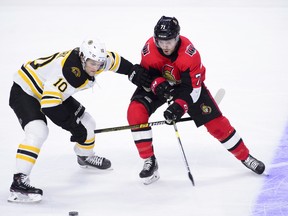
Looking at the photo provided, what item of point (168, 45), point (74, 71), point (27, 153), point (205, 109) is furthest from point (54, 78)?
point (205, 109)

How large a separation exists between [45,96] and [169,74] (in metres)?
0.88

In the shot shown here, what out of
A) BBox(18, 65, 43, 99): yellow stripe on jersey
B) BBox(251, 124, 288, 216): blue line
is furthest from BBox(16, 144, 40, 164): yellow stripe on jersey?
BBox(251, 124, 288, 216): blue line

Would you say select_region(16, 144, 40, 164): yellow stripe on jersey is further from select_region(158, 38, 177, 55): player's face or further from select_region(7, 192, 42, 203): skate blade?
select_region(158, 38, 177, 55): player's face

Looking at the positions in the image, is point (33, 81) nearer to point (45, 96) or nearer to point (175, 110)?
point (45, 96)

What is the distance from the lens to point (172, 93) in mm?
4184

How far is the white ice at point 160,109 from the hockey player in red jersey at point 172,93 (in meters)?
0.18

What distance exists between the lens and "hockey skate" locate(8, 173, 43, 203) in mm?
3794

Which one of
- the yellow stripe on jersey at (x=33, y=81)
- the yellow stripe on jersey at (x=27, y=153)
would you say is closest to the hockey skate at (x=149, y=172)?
the yellow stripe on jersey at (x=27, y=153)

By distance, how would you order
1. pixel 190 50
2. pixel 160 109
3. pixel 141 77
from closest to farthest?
1. pixel 190 50
2. pixel 141 77
3. pixel 160 109

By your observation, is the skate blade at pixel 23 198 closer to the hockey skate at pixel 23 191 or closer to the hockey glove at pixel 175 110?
the hockey skate at pixel 23 191

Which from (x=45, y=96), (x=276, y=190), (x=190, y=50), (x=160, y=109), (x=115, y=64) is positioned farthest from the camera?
(x=160, y=109)

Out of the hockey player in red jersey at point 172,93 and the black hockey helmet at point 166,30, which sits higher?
the black hockey helmet at point 166,30

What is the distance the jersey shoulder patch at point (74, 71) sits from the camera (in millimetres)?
3832

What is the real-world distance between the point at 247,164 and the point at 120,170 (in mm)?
870
